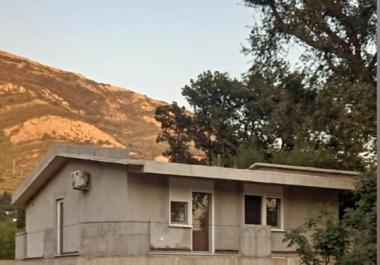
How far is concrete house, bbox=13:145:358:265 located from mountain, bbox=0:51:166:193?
45920 mm

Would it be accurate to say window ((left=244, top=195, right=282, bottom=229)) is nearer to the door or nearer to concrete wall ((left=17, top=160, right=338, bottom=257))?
concrete wall ((left=17, top=160, right=338, bottom=257))

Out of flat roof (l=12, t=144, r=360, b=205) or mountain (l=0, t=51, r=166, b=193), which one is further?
mountain (l=0, t=51, r=166, b=193)

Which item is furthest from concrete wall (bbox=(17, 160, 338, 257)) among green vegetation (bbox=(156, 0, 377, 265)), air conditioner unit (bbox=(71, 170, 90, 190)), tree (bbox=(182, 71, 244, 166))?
tree (bbox=(182, 71, 244, 166))

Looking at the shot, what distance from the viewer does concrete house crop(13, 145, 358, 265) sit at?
19422 mm

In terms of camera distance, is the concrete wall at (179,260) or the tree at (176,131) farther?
the tree at (176,131)

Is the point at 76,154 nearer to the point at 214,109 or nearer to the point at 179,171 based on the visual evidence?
the point at 179,171

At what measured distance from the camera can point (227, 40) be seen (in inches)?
1356

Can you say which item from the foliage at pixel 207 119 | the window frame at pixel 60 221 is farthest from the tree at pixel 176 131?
the window frame at pixel 60 221

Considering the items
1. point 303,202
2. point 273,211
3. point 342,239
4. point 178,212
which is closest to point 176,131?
point 303,202

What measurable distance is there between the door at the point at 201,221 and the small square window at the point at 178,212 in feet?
0.91

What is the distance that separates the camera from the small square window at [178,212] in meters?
20.7

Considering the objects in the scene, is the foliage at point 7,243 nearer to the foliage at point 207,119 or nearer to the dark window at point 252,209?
the dark window at point 252,209

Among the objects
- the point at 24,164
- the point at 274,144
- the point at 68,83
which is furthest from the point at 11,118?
the point at 274,144

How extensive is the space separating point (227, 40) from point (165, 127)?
30.2 meters
